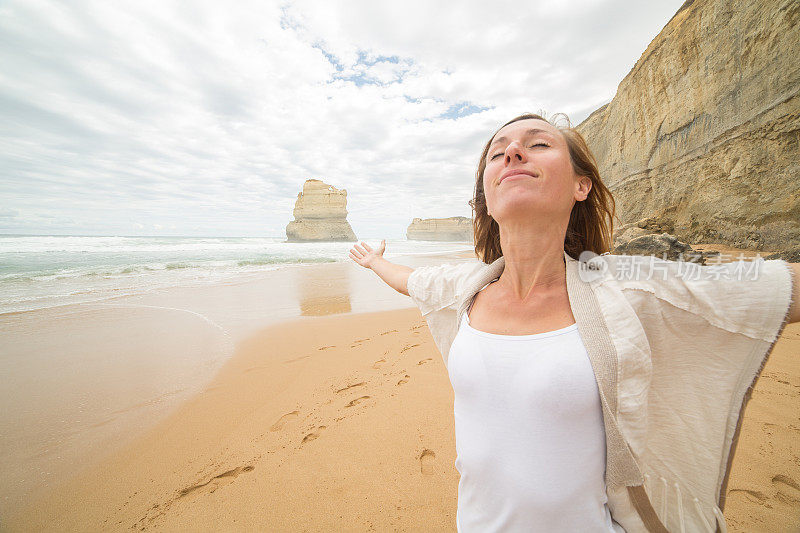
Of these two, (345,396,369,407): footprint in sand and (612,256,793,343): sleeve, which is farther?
(345,396,369,407): footprint in sand

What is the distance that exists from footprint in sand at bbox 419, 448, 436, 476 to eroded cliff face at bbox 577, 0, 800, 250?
1014 cm

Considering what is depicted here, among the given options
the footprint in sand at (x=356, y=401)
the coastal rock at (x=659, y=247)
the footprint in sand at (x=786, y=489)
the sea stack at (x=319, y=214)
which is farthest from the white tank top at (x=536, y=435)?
the sea stack at (x=319, y=214)

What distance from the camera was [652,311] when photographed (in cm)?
Result: 90

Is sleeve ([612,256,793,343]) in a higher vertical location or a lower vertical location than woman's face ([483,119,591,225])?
lower

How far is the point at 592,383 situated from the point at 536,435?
0.23 meters

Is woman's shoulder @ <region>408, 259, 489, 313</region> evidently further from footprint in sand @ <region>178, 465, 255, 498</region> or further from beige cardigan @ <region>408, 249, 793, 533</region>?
footprint in sand @ <region>178, 465, 255, 498</region>

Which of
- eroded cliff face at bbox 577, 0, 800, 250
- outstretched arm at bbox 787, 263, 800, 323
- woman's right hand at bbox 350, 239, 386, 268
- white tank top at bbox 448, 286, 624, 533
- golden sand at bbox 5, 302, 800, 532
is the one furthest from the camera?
eroded cliff face at bbox 577, 0, 800, 250

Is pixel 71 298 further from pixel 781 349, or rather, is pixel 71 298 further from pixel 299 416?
pixel 781 349

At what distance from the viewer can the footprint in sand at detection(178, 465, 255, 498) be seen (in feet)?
7.33

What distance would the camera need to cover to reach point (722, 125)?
381 inches

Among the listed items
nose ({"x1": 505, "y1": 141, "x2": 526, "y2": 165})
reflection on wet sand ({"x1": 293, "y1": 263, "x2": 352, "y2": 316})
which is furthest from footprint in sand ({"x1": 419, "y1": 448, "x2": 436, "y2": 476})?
reflection on wet sand ({"x1": 293, "y1": 263, "x2": 352, "y2": 316})

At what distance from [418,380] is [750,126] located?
1240 centimetres

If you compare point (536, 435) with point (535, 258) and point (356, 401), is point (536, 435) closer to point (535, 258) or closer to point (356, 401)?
point (535, 258)

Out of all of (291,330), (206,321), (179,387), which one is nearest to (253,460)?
(179,387)
